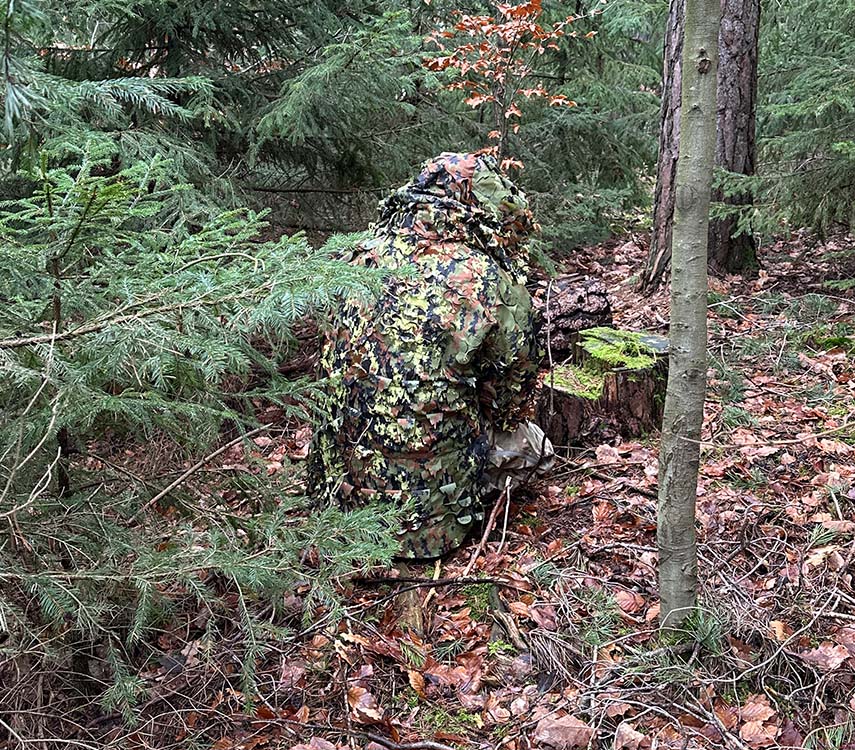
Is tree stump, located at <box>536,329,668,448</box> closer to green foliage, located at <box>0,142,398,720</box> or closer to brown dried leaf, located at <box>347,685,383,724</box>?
green foliage, located at <box>0,142,398,720</box>

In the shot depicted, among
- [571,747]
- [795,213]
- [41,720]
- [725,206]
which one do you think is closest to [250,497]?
[41,720]

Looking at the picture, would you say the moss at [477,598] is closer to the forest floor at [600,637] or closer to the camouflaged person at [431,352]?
the forest floor at [600,637]

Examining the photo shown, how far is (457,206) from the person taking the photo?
3.56m

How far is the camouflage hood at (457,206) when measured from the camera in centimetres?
357

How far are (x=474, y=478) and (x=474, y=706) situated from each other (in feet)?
3.77

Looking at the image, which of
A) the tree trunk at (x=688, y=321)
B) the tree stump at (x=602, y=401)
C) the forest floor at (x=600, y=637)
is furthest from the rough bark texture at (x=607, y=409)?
the tree trunk at (x=688, y=321)

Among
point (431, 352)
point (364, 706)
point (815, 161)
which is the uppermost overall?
point (815, 161)

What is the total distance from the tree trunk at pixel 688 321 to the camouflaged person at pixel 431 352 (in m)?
1.14

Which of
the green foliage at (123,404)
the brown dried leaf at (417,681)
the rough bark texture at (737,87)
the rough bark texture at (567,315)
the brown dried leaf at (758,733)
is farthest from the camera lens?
the rough bark texture at (737,87)

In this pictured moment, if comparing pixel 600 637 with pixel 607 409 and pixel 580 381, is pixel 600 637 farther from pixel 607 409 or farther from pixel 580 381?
pixel 580 381

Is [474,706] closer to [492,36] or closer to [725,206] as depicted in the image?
[725,206]

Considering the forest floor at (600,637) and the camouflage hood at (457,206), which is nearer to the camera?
the forest floor at (600,637)

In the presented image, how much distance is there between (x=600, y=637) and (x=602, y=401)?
6.11ft

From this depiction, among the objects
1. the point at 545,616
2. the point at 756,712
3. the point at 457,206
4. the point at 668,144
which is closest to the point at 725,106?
the point at 668,144
